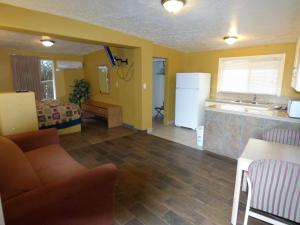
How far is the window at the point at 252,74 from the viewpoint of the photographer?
4180mm

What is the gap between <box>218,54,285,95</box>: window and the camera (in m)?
4.18

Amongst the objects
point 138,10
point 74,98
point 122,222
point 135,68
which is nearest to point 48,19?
point 138,10

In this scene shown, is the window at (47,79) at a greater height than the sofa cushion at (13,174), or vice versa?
the window at (47,79)

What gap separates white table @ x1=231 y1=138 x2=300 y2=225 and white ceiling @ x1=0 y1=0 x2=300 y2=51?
1.82 metres

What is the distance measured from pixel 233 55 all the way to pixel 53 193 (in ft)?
16.4

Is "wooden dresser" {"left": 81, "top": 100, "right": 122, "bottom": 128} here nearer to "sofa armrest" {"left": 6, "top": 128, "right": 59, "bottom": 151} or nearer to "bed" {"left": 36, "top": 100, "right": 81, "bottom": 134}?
"bed" {"left": 36, "top": 100, "right": 81, "bottom": 134}

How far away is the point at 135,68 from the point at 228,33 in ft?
7.39

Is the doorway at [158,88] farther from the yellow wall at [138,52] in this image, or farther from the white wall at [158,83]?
the yellow wall at [138,52]

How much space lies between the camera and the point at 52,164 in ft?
6.61

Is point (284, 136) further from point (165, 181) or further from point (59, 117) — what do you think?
point (59, 117)

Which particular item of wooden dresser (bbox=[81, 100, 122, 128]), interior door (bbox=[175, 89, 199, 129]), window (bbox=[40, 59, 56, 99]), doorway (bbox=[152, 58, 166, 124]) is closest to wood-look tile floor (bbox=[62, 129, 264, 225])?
wooden dresser (bbox=[81, 100, 122, 128])

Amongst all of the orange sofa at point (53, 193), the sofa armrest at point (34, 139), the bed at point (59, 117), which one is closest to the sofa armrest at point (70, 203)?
the orange sofa at point (53, 193)

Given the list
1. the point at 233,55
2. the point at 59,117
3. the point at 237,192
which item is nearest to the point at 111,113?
the point at 59,117

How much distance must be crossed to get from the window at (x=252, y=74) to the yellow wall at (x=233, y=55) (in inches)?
3.8
